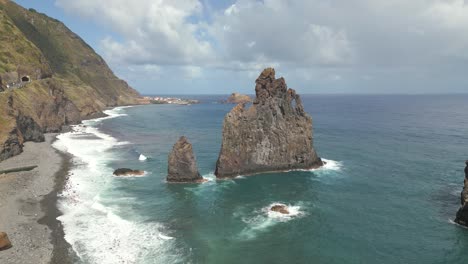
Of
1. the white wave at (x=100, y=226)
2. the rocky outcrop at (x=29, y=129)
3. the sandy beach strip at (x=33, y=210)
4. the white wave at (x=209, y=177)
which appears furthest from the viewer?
the rocky outcrop at (x=29, y=129)

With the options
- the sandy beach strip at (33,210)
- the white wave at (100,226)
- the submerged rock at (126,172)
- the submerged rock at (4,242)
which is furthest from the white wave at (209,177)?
the submerged rock at (4,242)

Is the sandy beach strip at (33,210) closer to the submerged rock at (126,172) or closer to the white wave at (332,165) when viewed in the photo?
the submerged rock at (126,172)

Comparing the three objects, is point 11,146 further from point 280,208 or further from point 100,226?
point 280,208

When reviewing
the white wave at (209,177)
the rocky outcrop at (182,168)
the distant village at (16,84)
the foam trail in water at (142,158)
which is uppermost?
the distant village at (16,84)

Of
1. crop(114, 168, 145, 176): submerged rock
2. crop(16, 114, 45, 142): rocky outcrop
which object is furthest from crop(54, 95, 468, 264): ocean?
crop(16, 114, 45, 142): rocky outcrop

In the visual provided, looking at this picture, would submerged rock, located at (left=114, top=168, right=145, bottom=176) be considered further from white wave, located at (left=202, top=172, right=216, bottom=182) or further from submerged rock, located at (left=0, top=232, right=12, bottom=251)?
submerged rock, located at (left=0, top=232, right=12, bottom=251)

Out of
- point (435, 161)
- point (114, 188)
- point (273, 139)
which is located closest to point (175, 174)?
point (114, 188)
